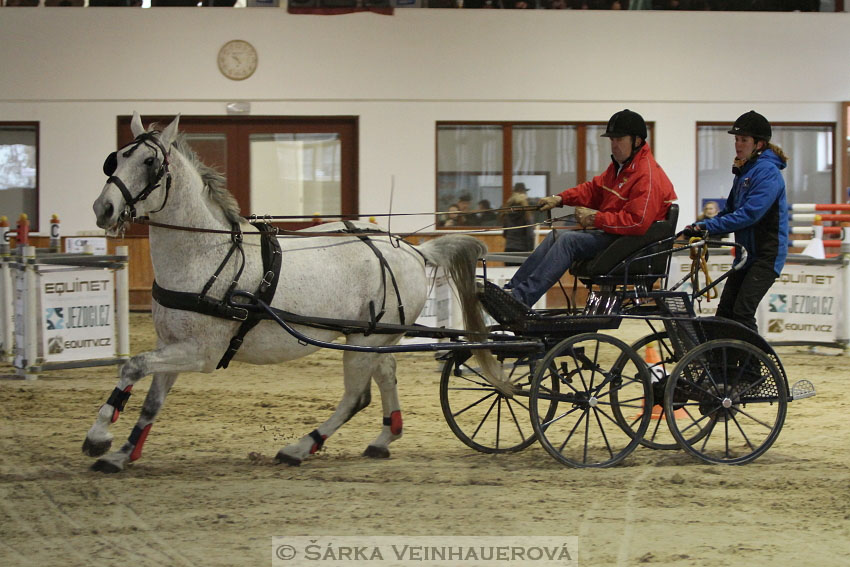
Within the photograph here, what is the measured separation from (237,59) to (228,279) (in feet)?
35.3

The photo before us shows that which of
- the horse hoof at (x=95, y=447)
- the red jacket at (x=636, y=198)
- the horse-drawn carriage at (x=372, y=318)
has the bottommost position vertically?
the horse hoof at (x=95, y=447)

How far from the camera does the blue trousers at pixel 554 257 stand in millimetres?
6156

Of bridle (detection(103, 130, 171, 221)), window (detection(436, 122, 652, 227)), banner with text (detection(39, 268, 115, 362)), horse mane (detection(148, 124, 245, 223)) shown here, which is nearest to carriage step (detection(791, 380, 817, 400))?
horse mane (detection(148, 124, 245, 223))

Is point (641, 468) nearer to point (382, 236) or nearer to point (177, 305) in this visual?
point (382, 236)

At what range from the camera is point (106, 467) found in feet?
19.3

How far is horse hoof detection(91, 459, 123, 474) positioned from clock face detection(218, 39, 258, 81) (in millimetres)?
10912

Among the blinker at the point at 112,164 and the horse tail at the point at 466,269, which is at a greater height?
the blinker at the point at 112,164

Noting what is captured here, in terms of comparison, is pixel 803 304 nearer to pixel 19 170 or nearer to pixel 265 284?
pixel 265 284

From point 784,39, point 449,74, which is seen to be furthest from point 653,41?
point 449,74

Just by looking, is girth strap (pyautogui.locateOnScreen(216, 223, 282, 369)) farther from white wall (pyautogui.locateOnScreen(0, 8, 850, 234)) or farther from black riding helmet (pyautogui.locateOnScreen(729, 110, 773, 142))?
white wall (pyautogui.locateOnScreen(0, 8, 850, 234))

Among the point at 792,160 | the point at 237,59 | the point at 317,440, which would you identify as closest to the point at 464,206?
the point at 237,59

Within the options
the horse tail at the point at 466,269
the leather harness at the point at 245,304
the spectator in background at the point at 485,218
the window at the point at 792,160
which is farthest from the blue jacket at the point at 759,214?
the window at the point at 792,160

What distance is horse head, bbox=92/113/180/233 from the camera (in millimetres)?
5500

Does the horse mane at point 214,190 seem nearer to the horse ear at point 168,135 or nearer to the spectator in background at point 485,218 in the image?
the horse ear at point 168,135
